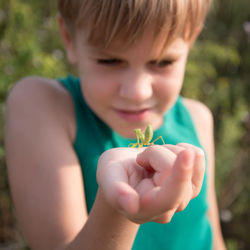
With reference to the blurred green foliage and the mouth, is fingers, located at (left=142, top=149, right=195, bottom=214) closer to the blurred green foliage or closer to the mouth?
the mouth

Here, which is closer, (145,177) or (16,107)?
(145,177)

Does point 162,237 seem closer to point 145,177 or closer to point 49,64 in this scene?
point 145,177

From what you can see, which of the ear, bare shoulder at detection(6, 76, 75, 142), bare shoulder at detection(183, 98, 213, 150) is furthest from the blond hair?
bare shoulder at detection(183, 98, 213, 150)

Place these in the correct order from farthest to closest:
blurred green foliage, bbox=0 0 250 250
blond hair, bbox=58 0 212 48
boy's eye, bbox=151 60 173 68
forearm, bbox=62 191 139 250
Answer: blurred green foliage, bbox=0 0 250 250, boy's eye, bbox=151 60 173 68, blond hair, bbox=58 0 212 48, forearm, bbox=62 191 139 250

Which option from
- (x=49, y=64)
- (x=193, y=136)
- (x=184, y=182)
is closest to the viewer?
(x=184, y=182)

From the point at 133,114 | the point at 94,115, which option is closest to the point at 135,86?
the point at 133,114

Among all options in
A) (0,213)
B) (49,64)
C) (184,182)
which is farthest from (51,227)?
(0,213)

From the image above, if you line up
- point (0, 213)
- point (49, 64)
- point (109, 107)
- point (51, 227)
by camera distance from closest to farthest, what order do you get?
point (51, 227), point (109, 107), point (49, 64), point (0, 213)

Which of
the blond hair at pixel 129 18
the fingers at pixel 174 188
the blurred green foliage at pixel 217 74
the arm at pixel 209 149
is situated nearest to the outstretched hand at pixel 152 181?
the fingers at pixel 174 188
